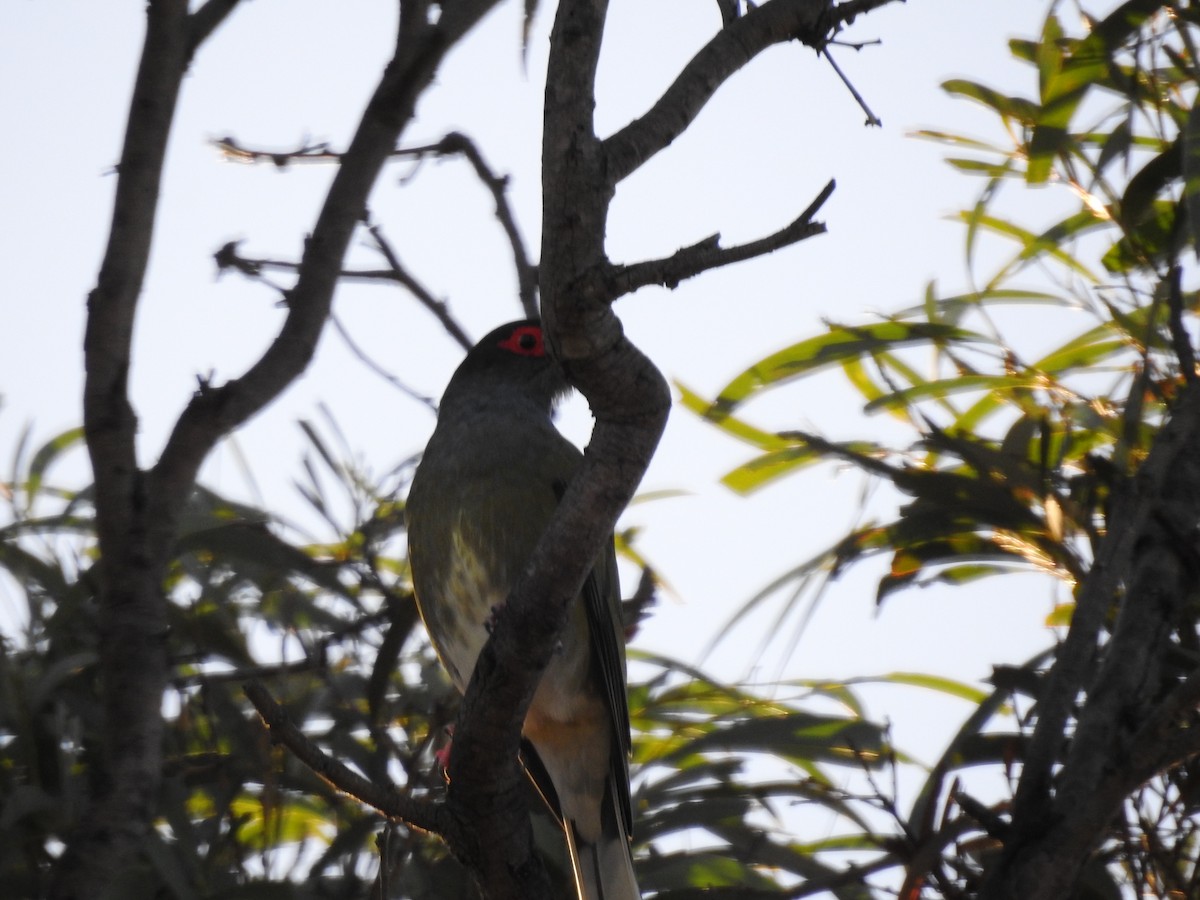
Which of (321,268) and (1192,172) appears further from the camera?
(321,268)

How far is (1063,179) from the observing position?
3.59 m

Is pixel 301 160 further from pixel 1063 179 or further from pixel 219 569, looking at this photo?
pixel 1063 179

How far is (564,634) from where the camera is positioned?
10.3 ft

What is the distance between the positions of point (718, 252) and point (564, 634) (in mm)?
1513

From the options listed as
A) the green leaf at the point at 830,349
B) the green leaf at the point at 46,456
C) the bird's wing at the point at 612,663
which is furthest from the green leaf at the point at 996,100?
the green leaf at the point at 46,456

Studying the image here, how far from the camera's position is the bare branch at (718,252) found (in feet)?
5.71

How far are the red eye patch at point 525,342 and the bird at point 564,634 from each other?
0.42 metres

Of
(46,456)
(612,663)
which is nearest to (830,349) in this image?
(612,663)

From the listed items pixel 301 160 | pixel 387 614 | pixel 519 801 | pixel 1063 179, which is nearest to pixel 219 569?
pixel 387 614

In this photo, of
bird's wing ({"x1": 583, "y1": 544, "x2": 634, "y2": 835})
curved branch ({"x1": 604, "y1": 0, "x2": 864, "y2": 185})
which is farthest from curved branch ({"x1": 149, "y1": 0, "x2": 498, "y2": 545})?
curved branch ({"x1": 604, "y1": 0, "x2": 864, "y2": 185})

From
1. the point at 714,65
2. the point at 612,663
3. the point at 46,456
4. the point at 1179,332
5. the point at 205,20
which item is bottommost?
the point at 612,663

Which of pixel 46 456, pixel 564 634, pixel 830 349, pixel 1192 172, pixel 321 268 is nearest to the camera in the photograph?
pixel 1192 172

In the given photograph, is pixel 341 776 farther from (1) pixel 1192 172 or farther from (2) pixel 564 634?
(1) pixel 1192 172

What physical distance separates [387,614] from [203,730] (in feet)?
2.48
